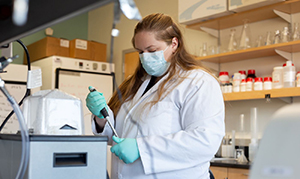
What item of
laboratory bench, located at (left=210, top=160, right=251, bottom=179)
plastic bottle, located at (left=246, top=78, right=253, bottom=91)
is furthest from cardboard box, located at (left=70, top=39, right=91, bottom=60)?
laboratory bench, located at (left=210, top=160, right=251, bottom=179)

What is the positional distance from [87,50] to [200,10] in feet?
5.68

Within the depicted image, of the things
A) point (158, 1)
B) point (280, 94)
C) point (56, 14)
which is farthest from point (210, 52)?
point (56, 14)

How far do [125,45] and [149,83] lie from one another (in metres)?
2.95

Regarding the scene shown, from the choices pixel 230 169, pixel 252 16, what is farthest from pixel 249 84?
pixel 230 169

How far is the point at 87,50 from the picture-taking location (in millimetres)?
4133

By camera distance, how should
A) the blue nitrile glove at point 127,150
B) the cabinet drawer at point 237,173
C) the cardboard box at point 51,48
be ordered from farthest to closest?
the cardboard box at point 51,48, the cabinet drawer at point 237,173, the blue nitrile glove at point 127,150

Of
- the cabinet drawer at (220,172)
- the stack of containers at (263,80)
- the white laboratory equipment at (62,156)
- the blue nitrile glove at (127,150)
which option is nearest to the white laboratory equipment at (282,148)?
the white laboratory equipment at (62,156)

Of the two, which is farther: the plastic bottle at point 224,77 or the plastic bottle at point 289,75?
the plastic bottle at point 224,77

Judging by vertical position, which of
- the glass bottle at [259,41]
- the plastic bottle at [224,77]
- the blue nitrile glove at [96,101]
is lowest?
the blue nitrile glove at [96,101]

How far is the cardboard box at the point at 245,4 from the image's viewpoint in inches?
96.8

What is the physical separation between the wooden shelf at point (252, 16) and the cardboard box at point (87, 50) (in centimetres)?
155

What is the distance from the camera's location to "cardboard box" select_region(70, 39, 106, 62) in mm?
4031

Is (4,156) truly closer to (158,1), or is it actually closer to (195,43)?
(195,43)

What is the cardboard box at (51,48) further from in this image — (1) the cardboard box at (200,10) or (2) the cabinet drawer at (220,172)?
(2) the cabinet drawer at (220,172)
